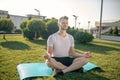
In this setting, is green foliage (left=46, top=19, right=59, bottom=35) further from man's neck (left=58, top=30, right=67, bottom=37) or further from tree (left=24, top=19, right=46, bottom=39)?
man's neck (left=58, top=30, right=67, bottom=37)

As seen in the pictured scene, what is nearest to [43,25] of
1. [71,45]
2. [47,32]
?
[47,32]

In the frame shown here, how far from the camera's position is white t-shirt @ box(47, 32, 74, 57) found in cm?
551

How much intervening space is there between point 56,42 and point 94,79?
1558 mm

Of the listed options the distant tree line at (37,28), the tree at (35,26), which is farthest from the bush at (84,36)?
the tree at (35,26)

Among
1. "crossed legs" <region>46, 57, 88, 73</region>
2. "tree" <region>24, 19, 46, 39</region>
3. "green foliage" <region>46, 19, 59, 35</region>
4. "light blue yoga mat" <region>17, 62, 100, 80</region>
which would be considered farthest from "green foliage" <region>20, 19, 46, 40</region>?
"crossed legs" <region>46, 57, 88, 73</region>

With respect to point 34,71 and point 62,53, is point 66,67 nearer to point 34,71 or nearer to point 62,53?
point 62,53

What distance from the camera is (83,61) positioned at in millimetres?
5492

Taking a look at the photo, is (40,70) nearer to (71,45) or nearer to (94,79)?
(71,45)

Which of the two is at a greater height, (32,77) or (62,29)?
(62,29)

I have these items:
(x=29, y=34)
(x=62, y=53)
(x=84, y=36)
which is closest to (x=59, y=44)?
(x=62, y=53)

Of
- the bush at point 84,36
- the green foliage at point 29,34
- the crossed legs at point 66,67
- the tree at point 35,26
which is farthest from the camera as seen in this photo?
the green foliage at point 29,34

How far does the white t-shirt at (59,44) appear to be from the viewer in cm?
551

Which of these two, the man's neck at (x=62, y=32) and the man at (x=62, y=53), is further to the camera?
the man's neck at (x=62, y=32)

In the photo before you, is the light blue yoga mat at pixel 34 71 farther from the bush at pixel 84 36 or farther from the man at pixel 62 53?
the bush at pixel 84 36
